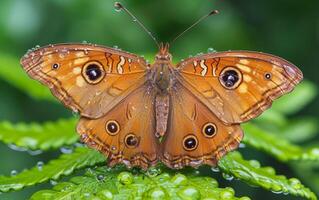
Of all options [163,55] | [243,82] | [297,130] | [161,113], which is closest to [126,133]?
[161,113]

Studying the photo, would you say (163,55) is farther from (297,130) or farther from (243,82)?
(297,130)

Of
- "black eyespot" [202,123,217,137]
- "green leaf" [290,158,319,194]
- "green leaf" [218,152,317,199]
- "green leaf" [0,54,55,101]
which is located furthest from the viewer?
"green leaf" [290,158,319,194]

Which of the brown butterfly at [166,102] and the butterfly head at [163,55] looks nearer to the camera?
the brown butterfly at [166,102]

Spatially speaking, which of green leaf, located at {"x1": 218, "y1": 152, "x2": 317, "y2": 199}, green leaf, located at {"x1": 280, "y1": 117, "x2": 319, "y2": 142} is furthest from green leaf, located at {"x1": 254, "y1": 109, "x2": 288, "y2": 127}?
green leaf, located at {"x1": 218, "y1": 152, "x2": 317, "y2": 199}

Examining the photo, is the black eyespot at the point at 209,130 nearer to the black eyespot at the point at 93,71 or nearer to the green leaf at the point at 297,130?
the black eyespot at the point at 93,71

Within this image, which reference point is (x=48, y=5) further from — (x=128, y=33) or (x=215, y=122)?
(x=215, y=122)

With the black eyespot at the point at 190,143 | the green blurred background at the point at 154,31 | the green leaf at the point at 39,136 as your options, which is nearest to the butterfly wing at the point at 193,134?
the black eyespot at the point at 190,143

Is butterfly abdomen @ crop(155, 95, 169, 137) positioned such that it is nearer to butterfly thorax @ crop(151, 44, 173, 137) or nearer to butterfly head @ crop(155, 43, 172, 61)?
butterfly thorax @ crop(151, 44, 173, 137)
